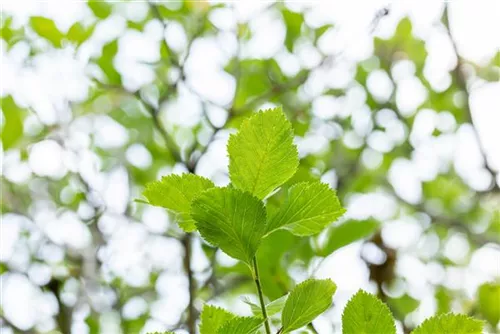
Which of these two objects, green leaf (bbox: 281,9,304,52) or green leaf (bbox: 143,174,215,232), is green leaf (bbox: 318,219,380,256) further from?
green leaf (bbox: 281,9,304,52)

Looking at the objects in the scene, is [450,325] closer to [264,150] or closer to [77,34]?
[264,150]

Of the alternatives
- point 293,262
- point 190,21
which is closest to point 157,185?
point 293,262

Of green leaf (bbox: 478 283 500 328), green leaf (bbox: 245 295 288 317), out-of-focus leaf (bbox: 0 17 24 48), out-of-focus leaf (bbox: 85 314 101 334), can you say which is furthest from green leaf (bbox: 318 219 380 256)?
out-of-focus leaf (bbox: 0 17 24 48)

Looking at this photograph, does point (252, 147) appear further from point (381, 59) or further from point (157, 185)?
point (381, 59)

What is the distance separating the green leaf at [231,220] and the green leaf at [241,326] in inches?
1.8

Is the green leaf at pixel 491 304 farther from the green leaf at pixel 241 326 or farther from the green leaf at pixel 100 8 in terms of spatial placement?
the green leaf at pixel 100 8

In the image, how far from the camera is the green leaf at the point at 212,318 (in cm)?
42

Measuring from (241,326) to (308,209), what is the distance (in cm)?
9

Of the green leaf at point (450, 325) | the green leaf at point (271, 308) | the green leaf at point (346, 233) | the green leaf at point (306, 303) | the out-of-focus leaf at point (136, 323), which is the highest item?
the green leaf at point (450, 325)

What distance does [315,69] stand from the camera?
57.6 inches

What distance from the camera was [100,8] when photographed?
148 centimetres

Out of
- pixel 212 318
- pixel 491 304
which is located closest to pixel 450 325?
pixel 212 318

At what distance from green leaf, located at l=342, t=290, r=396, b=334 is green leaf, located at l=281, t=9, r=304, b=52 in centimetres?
122

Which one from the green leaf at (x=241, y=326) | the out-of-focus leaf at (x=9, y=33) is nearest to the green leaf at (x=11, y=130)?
the out-of-focus leaf at (x=9, y=33)
